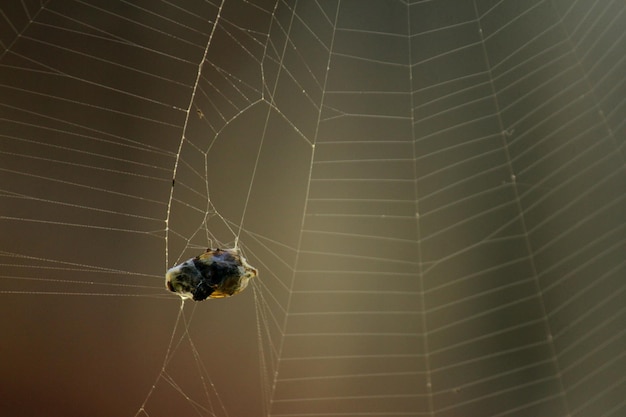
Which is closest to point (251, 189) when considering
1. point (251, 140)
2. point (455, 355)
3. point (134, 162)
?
point (251, 140)

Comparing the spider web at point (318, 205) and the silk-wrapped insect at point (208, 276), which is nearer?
the silk-wrapped insect at point (208, 276)

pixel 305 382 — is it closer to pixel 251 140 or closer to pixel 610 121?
pixel 251 140

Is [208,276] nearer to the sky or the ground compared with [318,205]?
nearer to the ground

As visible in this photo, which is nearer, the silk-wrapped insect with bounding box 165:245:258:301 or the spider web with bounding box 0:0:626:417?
the silk-wrapped insect with bounding box 165:245:258:301
